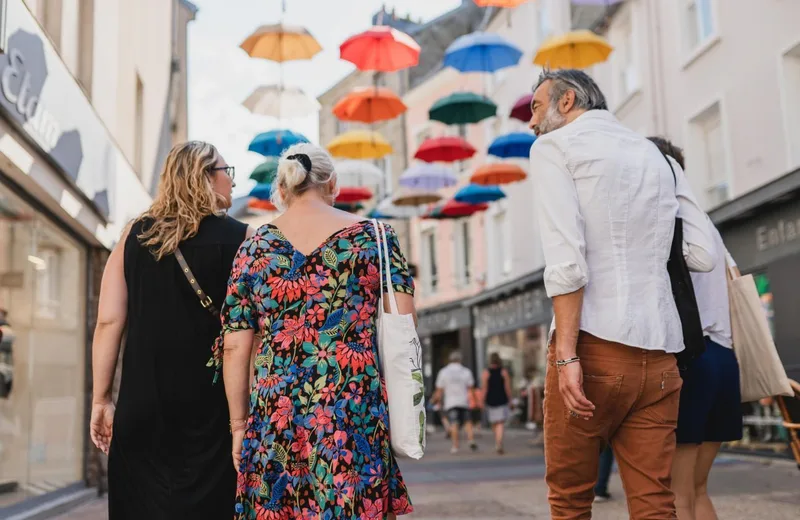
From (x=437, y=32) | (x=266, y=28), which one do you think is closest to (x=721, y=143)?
(x=266, y=28)

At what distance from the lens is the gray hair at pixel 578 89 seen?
3.27 metres

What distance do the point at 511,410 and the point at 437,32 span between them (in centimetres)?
1686

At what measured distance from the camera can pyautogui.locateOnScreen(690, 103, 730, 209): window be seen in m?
14.2

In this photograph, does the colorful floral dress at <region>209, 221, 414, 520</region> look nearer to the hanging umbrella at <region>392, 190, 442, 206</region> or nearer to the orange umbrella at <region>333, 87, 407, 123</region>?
the orange umbrella at <region>333, 87, 407, 123</region>

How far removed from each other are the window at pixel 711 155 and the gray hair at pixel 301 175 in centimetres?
1181

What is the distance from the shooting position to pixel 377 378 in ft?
10.1

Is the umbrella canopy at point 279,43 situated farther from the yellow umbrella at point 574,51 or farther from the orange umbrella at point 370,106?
the yellow umbrella at point 574,51

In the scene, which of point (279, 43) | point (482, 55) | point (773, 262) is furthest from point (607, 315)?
point (279, 43)

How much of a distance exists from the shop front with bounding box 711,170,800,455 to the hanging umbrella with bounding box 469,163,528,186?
4826 mm

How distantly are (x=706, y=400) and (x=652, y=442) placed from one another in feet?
2.91

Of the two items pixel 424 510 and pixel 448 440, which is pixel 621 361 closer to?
pixel 424 510

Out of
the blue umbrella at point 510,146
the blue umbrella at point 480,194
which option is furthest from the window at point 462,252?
the blue umbrella at point 510,146

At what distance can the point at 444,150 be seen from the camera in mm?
16953

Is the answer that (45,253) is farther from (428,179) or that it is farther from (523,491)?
(428,179)
